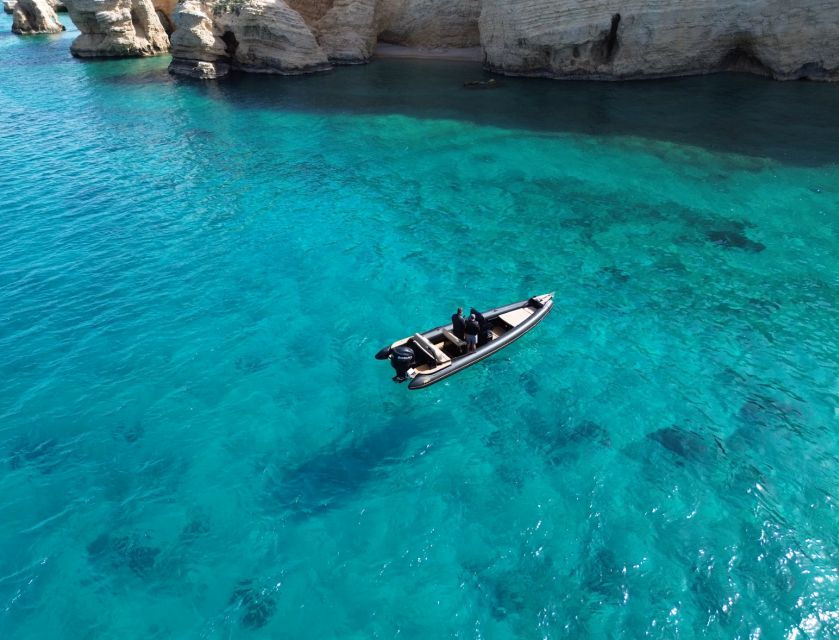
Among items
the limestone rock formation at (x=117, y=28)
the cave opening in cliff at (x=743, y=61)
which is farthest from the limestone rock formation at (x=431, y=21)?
the limestone rock formation at (x=117, y=28)

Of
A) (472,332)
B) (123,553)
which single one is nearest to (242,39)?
(472,332)

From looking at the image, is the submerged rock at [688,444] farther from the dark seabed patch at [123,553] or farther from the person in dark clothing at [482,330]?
the dark seabed patch at [123,553]

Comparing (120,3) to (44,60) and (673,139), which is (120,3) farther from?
(673,139)

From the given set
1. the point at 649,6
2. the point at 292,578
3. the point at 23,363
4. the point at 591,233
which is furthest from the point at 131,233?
the point at 649,6

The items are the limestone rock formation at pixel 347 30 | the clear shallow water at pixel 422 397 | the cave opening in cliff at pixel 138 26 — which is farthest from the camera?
the cave opening in cliff at pixel 138 26

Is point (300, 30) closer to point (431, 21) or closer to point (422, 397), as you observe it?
point (431, 21)

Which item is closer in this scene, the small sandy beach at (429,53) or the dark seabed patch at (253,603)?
the dark seabed patch at (253,603)
